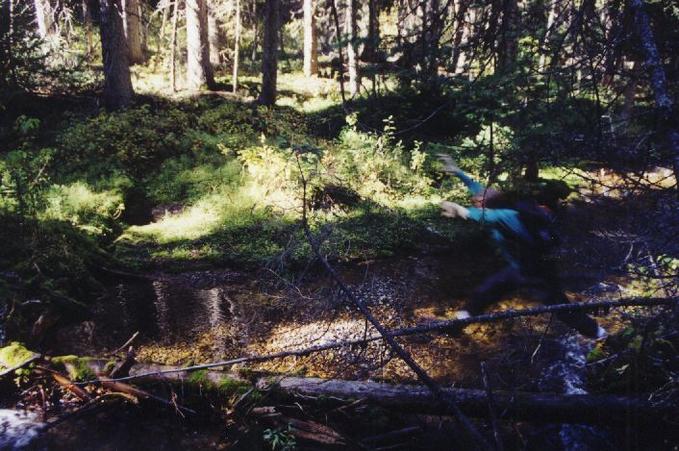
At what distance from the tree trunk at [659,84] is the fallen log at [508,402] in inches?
88.3

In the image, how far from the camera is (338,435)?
4.19 m

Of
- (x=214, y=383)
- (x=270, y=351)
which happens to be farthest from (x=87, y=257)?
(x=214, y=383)

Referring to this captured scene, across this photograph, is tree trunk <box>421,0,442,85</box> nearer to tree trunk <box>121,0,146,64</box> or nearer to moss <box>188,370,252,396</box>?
moss <box>188,370,252,396</box>

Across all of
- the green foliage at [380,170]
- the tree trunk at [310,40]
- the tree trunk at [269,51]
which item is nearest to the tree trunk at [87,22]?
the tree trunk at [269,51]

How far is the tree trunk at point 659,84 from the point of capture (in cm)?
268

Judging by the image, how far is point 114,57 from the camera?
1459cm

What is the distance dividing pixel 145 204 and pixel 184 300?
4834 mm

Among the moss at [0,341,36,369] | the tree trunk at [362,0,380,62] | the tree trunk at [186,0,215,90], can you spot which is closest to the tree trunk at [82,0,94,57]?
the tree trunk at [186,0,215,90]

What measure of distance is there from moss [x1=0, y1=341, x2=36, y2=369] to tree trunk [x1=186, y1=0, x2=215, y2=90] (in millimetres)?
15121

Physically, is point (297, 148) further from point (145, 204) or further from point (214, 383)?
point (145, 204)

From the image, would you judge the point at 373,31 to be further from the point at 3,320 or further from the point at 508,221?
the point at 3,320

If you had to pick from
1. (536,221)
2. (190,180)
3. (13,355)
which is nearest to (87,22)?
(190,180)

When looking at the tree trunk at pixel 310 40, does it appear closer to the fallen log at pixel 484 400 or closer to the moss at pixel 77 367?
the moss at pixel 77 367

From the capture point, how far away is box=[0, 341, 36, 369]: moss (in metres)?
→ 4.78
